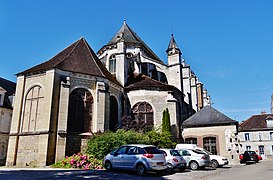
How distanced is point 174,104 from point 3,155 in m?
17.1

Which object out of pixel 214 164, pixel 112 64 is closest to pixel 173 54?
pixel 112 64

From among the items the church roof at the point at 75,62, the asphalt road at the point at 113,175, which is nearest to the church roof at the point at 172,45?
the church roof at the point at 75,62

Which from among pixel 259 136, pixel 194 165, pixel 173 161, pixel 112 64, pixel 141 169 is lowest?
pixel 194 165

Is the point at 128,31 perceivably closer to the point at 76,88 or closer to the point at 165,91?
the point at 165,91

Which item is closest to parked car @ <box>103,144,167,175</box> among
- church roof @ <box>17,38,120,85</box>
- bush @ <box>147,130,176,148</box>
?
bush @ <box>147,130,176,148</box>

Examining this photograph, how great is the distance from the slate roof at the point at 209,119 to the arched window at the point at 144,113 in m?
3.16

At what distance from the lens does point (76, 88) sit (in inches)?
736

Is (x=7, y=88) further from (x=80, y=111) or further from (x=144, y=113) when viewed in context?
(x=144, y=113)

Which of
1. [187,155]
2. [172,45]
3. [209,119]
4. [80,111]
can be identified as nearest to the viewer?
[187,155]

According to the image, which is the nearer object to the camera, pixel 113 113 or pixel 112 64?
pixel 113 113

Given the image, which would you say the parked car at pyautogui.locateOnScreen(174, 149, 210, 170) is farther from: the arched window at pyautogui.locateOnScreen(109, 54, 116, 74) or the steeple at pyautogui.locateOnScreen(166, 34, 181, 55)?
the steeple at pyautogui.locateOnScreen(166, 34, 181, 55)

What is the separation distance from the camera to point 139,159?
1043 cm

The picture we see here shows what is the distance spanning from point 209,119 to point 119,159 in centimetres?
1206

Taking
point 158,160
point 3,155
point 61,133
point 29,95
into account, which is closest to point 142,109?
point 61,133
